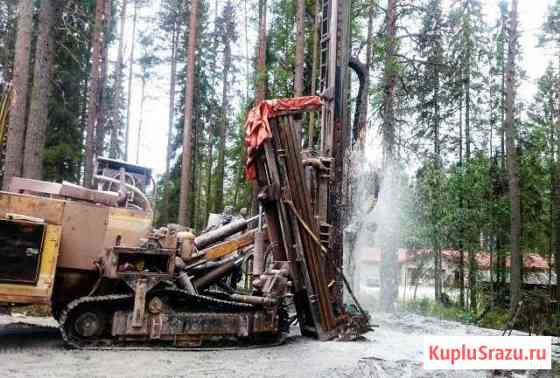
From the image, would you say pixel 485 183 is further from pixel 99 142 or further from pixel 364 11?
pixel 99 142

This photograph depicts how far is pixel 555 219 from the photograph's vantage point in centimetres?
2222

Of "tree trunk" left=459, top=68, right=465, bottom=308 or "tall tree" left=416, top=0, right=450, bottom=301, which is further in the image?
"tree trunk" left=459, top=68, right=465, bottom=308

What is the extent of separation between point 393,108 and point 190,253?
9986mm

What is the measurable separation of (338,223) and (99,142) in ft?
50.1

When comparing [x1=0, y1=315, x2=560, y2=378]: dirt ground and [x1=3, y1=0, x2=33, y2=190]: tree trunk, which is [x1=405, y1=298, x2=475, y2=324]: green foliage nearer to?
[x1=0, y1=315, x2=560, y2=378]: dirt ground

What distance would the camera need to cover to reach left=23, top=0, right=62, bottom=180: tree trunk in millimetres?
11266

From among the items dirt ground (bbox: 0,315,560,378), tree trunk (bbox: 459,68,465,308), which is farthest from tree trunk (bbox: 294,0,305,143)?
dirt ground (bbox: 0,315,560,378)

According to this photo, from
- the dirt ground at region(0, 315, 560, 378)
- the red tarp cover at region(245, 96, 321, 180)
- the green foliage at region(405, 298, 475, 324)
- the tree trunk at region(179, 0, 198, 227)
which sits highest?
the tree trunk at region(179, 0, 198, 227)

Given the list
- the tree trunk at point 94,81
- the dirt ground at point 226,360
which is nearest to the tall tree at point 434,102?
the dirt ground at point 226,360

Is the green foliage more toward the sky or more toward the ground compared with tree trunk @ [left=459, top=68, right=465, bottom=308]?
more toward the ground

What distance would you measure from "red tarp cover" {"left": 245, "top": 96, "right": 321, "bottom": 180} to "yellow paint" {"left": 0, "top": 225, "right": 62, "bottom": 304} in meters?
2.93

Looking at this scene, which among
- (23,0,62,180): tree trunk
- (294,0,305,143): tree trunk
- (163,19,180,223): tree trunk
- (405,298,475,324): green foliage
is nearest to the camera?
(23,0,62,180): tree trunk

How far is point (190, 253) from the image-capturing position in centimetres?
775

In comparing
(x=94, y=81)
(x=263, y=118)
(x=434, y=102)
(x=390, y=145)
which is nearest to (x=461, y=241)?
(x=390, y=145)
